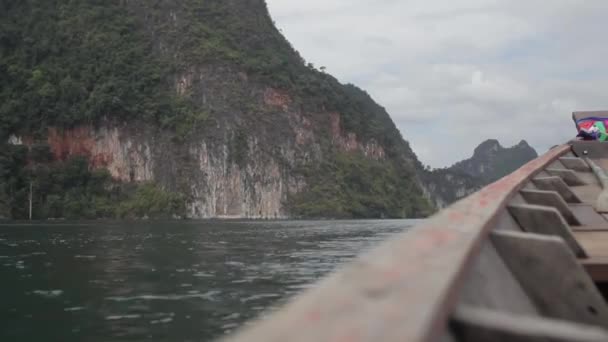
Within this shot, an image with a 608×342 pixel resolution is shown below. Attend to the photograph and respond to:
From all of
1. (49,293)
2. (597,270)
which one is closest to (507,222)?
(597,270)

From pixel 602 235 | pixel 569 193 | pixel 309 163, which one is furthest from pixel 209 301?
pixel 309 163

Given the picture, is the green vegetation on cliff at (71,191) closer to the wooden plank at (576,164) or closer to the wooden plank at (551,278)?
the wooden plank at (576,164)

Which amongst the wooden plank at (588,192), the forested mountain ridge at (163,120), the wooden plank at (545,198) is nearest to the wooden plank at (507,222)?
the wooden plank at (545,198)

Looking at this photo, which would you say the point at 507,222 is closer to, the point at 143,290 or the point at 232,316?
the point at 232,316

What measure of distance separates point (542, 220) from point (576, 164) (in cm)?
515

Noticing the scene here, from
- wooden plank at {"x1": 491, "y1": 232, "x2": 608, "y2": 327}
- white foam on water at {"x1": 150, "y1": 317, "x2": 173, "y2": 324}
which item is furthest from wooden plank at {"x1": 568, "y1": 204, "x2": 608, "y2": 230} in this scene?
white foam on water at {"x1": 150, "y1": 317, "x2": 173, "y2": 324}

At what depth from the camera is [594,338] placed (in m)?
1.23

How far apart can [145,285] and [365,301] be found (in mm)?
12395

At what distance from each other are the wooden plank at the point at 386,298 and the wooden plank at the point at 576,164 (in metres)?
6.86

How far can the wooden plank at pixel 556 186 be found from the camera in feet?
17.6

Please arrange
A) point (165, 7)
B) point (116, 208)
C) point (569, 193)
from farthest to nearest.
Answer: point (165, 7) → point (116, 208) → point (569, 193)

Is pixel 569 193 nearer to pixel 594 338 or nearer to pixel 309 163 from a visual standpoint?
pixel 594 338

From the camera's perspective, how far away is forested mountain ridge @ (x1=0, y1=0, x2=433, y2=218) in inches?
3634

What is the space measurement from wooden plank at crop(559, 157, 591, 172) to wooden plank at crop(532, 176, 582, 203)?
104 inches
